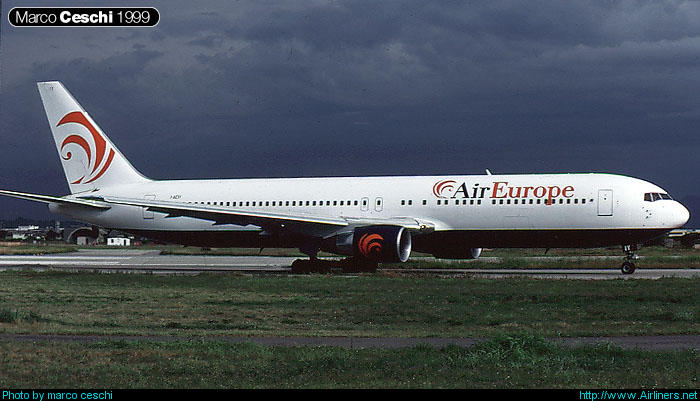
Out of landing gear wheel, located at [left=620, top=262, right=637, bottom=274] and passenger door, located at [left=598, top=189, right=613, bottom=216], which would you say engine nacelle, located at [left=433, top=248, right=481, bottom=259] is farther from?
landing gear wheel, located at [left=620, top=262, right=637, bottom=274]

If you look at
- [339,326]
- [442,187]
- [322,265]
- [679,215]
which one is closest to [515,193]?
[442,187]

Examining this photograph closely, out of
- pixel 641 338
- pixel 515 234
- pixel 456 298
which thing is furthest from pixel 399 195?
pixel 641 338

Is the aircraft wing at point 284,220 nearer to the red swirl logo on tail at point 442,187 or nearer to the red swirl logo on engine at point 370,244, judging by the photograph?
the red swirl logo on tail at point 442,187

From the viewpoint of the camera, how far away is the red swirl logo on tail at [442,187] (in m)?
38.5

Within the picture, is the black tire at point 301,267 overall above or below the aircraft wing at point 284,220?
below

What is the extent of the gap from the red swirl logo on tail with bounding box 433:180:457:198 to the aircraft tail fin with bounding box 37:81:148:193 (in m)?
17.3

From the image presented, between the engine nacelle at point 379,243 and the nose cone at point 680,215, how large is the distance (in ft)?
37.1

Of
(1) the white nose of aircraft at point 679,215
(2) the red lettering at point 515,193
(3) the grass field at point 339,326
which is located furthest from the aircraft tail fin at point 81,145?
(1) the white nose of aircraft at point 679,215

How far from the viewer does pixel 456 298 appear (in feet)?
82.8

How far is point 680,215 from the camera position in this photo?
120ft

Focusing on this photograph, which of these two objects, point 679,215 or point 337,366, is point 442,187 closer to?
point 679,215

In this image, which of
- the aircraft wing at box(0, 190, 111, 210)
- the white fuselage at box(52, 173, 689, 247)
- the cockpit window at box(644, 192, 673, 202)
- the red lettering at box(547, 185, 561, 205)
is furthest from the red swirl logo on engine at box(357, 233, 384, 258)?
the aircraft wing at box(0, 190, 111, 210)

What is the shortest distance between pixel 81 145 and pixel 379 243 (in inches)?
761

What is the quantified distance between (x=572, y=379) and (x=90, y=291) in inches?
815
